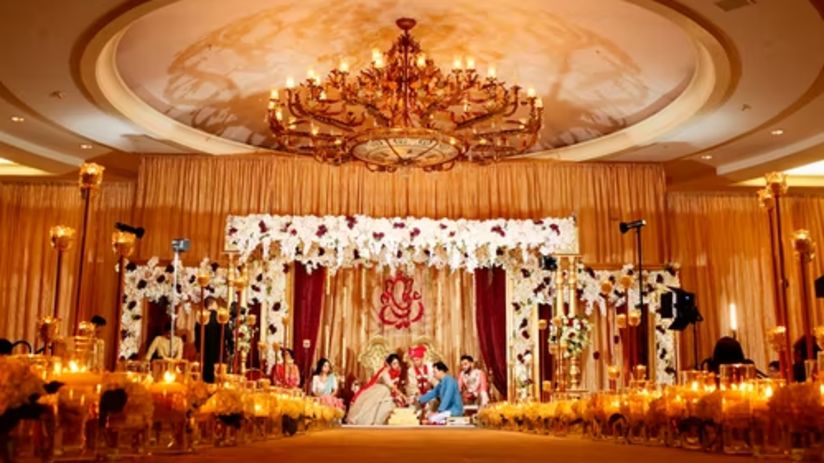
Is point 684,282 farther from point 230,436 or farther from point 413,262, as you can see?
point 230,436

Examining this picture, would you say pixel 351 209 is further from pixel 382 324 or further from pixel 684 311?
pixel 684 311

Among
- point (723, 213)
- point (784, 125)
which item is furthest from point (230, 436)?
point (723, 213)

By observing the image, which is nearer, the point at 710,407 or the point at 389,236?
the point at 710,407

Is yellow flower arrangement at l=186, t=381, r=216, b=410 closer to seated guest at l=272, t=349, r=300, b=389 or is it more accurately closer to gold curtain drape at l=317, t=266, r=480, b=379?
seated guest at l=272, t=349, r=300, b=389

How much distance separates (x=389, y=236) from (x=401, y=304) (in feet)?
7.99

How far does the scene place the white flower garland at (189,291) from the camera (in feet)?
41.3

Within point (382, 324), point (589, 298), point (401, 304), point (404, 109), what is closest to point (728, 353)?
point (404, 109)

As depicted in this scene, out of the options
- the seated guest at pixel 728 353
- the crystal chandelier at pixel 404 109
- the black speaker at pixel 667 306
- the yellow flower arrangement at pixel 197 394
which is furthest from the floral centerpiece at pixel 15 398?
the black speaker at pixel 667 306

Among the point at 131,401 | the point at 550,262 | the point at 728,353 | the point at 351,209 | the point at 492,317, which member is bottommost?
the point at 131,401

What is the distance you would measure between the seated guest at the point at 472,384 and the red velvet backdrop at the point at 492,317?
27 centimetres

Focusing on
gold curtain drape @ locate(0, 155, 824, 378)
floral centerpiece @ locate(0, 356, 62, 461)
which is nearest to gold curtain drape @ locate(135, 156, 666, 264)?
gold curtain drape @ locate(0, 155, 824, 378)

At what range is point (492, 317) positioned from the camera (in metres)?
14.2

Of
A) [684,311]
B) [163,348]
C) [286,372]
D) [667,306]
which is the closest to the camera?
[684,311]

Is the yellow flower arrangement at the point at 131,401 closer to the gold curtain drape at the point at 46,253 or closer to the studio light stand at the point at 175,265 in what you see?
the studio light stand at the point at 175,265
